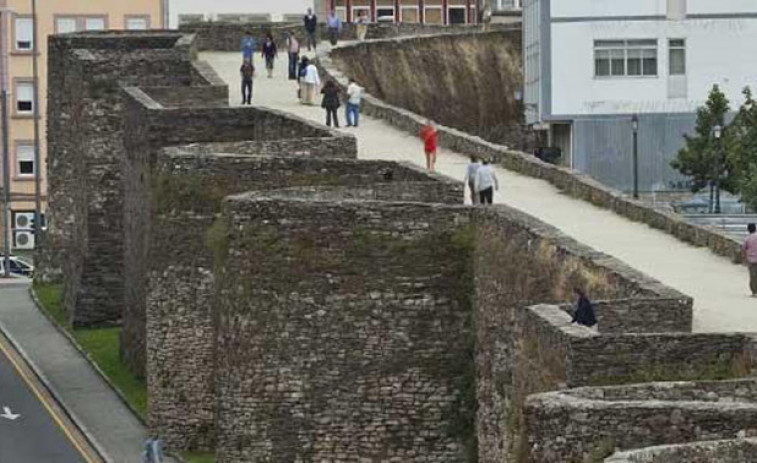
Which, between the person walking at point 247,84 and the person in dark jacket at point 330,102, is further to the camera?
the person walking at point 247,84

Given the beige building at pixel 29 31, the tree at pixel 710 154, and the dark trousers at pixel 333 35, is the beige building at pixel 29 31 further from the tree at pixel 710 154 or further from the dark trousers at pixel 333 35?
the tree at pixel 710 154

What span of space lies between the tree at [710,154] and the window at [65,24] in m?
62.6

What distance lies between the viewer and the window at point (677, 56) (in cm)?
11125

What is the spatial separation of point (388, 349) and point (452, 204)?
2943mm

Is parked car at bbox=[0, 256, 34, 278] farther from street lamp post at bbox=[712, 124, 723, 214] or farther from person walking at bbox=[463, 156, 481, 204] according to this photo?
person walking at bbox=[463, 156, 481, 204]

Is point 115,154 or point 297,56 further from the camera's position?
point 297,56

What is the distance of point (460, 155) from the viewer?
256 feet

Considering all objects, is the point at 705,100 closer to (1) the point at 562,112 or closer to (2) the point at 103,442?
(1) the point at 562,112

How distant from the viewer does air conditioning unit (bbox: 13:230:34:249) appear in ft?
499

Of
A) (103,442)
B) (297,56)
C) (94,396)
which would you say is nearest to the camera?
(103,442)

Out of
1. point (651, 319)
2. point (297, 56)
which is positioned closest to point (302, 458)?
point (651, 319)

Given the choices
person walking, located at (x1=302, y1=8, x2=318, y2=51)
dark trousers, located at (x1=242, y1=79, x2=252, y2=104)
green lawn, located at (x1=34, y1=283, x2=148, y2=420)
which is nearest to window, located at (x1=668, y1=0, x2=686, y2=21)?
person walking, located at (x1=302, y1=8, x2=318, y2=51)

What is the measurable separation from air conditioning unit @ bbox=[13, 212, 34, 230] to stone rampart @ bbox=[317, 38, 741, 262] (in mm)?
59965

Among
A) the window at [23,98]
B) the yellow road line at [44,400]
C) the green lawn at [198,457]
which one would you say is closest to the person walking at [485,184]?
the green lawn at [198,457]
